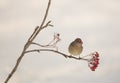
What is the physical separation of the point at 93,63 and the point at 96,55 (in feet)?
0.18

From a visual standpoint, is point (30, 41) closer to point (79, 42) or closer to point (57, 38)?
point (57, 38)

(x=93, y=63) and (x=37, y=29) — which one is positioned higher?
(x=37, y=29)

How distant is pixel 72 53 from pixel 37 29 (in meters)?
0.21

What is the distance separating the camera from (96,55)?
1378 millimetres

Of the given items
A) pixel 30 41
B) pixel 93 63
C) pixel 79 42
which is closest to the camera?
pixel 30 41

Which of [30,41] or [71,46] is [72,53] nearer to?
[71,46]

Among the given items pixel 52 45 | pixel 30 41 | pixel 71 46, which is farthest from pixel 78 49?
pixel 30 41

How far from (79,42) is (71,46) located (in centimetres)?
5

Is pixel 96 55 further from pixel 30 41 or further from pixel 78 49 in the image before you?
pixel 30 41

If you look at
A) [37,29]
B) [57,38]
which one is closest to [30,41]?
[37,29]

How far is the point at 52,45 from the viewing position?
1270mm

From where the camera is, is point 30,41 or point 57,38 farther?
point 57,38

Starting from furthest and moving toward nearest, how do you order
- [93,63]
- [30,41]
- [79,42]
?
[79,42], [93,63], [30,41]

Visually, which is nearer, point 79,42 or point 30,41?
point 30,41
